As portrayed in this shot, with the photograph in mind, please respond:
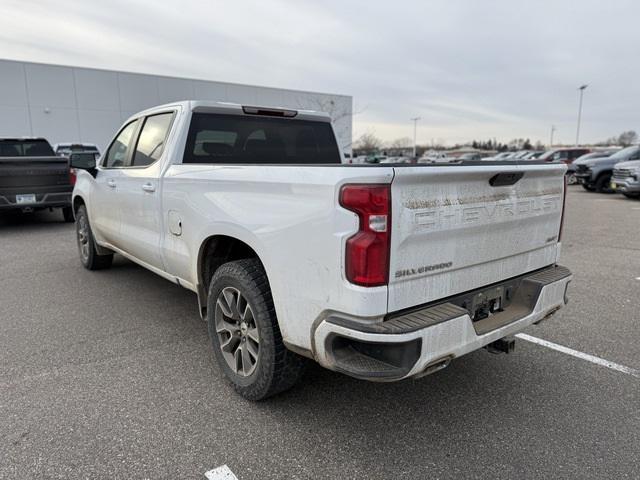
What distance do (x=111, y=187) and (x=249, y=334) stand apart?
113 inches

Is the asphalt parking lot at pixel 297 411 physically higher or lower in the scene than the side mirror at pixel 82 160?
lower

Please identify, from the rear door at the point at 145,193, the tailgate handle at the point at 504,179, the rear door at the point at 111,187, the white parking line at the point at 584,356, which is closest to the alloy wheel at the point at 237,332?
the rear door at the point at 145,193

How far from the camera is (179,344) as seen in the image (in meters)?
3.88

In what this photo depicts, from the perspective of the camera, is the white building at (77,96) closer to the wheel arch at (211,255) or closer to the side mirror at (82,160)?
the side mirror at (82,160)

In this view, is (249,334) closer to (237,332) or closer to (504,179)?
(237,332)

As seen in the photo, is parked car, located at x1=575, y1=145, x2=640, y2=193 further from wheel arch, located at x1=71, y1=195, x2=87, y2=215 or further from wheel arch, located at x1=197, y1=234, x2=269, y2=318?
wheel arch, located at x1=197, y1=234, x2=269, y2=318

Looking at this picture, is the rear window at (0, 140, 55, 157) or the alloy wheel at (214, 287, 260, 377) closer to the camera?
the alloy wheel at (214, 287, 260, 377)

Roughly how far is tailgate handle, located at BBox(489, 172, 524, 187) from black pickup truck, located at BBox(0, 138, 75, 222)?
31.5 feet

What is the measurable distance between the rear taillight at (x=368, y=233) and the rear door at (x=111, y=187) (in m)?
3.29

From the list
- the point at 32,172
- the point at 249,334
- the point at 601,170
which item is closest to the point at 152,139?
the point at 249,334

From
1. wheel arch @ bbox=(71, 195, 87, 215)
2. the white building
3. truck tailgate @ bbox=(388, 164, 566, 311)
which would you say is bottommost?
wheel arch @ bbox=(71, 195, 87, 215)

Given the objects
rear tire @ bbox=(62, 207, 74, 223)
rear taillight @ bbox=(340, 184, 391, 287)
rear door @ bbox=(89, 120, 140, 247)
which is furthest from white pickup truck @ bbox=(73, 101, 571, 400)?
rear tire @ bbox=(62, 207, 74, 223)

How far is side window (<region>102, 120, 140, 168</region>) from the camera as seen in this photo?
484cm

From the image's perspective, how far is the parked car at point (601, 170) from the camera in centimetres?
1727
